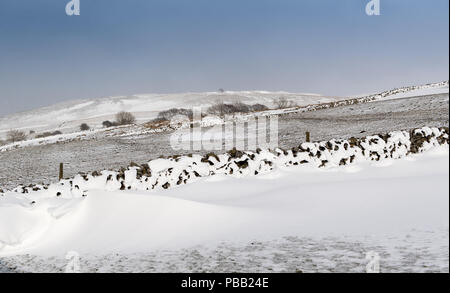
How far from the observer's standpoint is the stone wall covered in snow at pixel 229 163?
967 cm

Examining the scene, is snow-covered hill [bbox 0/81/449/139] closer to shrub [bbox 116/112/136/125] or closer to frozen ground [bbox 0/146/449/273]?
shrub [bbox 116/112/136/125]

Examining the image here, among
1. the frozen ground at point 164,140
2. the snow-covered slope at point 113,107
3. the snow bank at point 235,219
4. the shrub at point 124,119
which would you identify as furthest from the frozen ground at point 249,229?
the snow-covered slope at point 113,107

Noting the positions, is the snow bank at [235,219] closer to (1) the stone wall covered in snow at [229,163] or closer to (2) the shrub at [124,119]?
(1) the stone wall covered in snow at [229,163]

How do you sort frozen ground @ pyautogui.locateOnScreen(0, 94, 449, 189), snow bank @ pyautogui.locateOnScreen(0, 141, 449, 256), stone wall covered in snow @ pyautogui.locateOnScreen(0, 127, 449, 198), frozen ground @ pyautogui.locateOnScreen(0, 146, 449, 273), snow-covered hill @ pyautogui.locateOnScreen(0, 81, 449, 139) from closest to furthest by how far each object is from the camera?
frozen ground @ pyautogui.locateOnScreen(0, 146, 449, 273), snow bank @ pyautogui.locateOnScreen(0, 141, 449, 256), stone wall covered in snow @ pyautogui.locateOnScreen(0, 127, 449, 198), frozen ground @ pyautogui.locateOnScreen(0, 94, 449, 189), snow-covered hill @ pyautogui.locateOnScreen(0, 81, 449, 139)

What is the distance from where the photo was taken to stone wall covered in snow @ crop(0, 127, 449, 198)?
9672 mm

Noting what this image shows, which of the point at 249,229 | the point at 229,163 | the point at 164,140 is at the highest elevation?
the point at 164,140

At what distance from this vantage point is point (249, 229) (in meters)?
6.17

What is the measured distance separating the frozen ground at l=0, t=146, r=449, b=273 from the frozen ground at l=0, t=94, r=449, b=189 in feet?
45.5

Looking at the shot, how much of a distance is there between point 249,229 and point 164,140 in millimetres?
28146

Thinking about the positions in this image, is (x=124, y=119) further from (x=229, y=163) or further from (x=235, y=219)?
(x=235, y=219)

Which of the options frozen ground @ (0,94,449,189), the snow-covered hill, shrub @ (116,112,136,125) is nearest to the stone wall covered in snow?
frozen ground @ (0,94,449,189)

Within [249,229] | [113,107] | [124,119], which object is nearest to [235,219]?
[249,229]

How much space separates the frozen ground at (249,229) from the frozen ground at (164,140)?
13857mm
